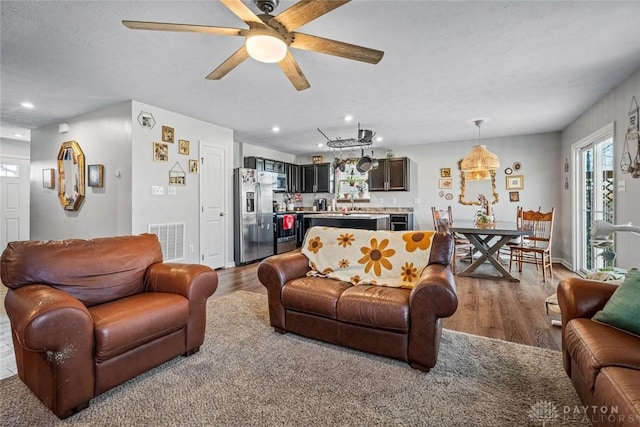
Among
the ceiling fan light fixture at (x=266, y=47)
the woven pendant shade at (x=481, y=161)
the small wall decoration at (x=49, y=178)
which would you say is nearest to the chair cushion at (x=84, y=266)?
the ceiling fan light fixture at (x=266, y=47)

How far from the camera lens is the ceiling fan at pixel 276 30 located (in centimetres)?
161

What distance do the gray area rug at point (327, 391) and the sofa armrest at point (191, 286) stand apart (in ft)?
0.57

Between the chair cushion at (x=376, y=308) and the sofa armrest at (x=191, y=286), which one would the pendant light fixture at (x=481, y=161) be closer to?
the chair cushion at (x=376, y=308)

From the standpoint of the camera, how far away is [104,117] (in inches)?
166

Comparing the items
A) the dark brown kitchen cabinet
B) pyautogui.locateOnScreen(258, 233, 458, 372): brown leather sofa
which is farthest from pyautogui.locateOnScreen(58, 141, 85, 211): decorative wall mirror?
the dark brown kitchen cabinet

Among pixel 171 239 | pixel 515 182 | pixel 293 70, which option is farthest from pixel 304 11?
pixel 515 182

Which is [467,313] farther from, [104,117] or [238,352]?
[104,117]

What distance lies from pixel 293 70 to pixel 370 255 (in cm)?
163

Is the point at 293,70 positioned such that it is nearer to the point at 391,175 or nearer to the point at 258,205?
the point at 258,205

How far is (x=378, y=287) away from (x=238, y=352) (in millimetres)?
1159

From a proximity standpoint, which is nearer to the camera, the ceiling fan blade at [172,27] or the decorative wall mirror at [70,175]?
the ceiling fan blade at [172,27]

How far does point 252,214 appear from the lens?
5688 millimetres

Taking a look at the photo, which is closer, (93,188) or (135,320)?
(135,320)

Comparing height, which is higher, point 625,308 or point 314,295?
point 625,308
